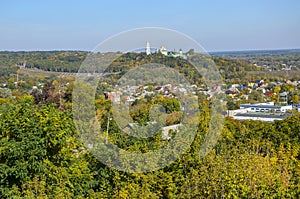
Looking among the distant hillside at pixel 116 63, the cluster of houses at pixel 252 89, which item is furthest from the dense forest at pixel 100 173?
the cluster of houses at pixel 252 89

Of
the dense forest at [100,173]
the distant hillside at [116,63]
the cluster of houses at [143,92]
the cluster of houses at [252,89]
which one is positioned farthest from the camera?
the cluster of houses at [252,89]

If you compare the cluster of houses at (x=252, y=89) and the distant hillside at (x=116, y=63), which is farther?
the cluster of houses at (x=252, y=89)

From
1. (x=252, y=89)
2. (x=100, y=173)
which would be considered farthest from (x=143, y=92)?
(x=252, y=89)

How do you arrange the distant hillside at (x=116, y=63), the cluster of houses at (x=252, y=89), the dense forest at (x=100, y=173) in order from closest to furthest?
the dense forest at (x=100, y=173)
the distant hillside at (x=116, y=63)
the cluster of houses at (x=252, y=89)

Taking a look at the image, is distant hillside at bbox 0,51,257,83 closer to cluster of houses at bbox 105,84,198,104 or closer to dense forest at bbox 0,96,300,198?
cluster of houses at bbox 105,84,198,104

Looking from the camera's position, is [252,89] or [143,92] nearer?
[143,92]

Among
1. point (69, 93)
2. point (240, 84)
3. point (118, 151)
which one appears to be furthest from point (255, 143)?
point (240, 84)

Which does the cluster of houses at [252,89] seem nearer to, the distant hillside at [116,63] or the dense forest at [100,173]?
Result: the distant hillside at [116,63]

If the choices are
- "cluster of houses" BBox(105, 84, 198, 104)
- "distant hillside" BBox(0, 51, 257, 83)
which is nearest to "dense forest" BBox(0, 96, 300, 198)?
"distant hillside" BBox(0, 51, 257, 83)

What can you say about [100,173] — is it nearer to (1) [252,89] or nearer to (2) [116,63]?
(2) [116,63]

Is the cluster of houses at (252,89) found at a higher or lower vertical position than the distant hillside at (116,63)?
lower

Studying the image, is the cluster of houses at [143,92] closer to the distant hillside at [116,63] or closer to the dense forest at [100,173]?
the distant hillside at [116,63]
